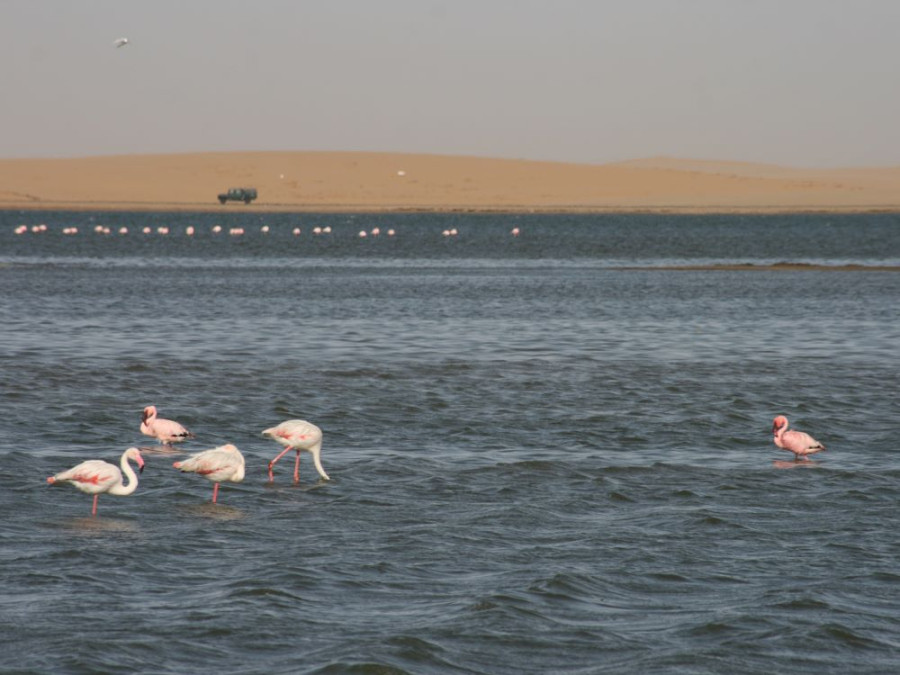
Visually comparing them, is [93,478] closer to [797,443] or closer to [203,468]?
[203,468]

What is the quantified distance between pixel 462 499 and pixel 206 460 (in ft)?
8.62

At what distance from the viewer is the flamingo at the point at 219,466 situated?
14859 millimetres

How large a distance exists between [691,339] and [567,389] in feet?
30.8

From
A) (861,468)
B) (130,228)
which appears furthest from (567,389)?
(130,228)

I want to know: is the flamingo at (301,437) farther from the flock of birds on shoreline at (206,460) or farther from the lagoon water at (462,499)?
the lagoon water at (462,499)

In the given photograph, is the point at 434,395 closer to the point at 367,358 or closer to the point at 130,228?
the point at 367,358

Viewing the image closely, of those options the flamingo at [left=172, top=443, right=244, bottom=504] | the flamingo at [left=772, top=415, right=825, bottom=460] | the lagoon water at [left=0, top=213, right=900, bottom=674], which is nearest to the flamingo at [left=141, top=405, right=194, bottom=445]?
the lagoon water at [left=0, top=213, right=900, bottom=674]

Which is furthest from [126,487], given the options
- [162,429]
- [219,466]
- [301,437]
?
[162,429]

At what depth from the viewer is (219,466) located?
14.8 m

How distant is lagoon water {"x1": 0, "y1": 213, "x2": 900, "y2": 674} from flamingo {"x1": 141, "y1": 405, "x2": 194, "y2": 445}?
0.21 meters

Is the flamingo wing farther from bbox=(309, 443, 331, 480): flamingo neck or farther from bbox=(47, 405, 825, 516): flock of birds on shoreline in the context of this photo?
bbox=(309, 443, 331, 480): flamingo neck

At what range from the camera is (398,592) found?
1160 centimetres

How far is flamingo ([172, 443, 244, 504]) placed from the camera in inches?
585

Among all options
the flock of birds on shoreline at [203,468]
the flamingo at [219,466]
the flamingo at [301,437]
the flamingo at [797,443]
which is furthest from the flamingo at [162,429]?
the flamingo at [797,443]
